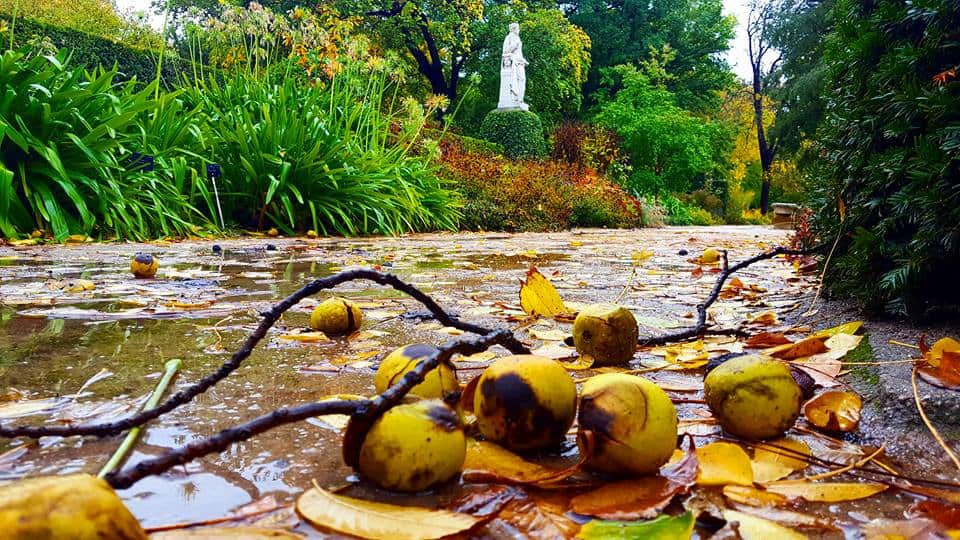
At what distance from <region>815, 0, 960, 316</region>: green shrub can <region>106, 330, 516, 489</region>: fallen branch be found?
1.11m

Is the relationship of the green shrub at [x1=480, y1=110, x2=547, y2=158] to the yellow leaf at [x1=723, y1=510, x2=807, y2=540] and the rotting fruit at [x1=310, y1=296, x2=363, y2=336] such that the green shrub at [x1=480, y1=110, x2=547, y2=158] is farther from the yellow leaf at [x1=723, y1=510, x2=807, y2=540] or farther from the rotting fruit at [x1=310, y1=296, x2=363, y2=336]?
the yellow leaf at [x1=723, y1=510, x2=807, y2=540]

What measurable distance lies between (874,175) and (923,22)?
37 cm

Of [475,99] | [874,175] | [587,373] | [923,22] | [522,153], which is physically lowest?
[587,373]

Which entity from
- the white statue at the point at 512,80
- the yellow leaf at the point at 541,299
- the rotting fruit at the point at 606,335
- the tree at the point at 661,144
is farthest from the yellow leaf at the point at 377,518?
the tree at the point at 661,144

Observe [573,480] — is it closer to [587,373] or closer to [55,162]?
[587,373]

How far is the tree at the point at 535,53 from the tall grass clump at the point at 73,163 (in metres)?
22.2

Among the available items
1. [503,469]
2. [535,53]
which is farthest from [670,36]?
[503,469]

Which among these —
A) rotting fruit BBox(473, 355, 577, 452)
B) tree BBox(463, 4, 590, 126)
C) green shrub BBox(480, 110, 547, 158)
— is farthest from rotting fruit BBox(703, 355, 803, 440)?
tree BBox(463, 4, 590, 126)

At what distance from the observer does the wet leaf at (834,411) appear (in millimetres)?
993

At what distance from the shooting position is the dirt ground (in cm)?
80

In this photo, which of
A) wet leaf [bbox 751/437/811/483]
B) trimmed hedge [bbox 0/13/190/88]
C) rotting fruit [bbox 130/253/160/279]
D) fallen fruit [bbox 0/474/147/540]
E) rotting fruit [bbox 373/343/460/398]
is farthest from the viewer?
trimmed hedge [bbox 0/13/190/88]

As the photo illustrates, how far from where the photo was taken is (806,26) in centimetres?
1967

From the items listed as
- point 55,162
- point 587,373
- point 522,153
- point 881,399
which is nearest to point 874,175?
point 881,399

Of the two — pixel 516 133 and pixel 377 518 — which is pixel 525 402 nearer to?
pixel 377 518
